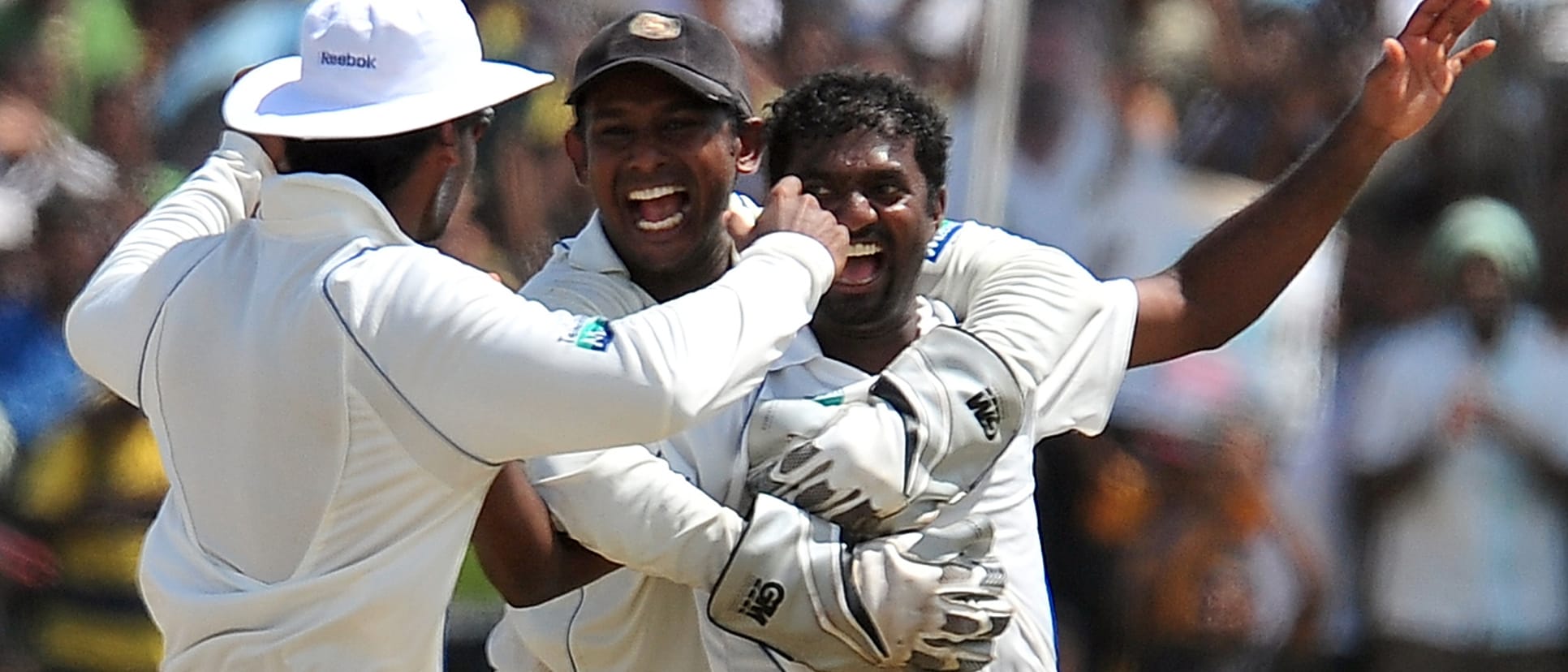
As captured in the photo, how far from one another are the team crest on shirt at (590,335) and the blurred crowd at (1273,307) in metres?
2.73

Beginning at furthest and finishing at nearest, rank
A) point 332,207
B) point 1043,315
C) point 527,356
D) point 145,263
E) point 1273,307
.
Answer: point 1273,307, point 1043,315, point 145,263, point 332,207, point 527,356

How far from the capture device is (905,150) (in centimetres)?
270

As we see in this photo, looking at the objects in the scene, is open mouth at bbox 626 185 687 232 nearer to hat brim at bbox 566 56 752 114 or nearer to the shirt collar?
hat brim at bbox 566 56 752 114

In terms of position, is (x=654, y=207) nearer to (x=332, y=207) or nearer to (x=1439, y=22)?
(x=332, y=207)

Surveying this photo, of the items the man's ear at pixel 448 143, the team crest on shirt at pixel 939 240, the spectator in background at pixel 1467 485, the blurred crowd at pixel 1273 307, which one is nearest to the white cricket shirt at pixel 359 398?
the man's ear at pixel 448 143

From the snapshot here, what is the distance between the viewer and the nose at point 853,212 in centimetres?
263

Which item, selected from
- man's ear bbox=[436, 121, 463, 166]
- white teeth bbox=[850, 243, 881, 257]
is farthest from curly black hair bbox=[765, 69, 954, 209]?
man's ear bbox=[436, 121, 463, 166]

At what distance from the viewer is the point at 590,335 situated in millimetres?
2186

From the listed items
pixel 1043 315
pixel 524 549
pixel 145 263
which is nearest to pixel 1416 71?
pixel 1043 315

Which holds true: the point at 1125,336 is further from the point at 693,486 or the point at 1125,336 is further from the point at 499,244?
the point at 499,244

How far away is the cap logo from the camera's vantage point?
2.70 meters

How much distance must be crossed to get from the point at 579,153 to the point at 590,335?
2.28 feet

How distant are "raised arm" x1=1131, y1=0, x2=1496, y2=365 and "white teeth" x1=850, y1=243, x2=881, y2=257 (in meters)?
0.41

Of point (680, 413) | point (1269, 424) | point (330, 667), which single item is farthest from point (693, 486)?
point (1269, 424)
